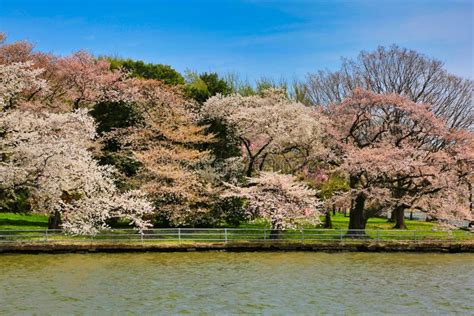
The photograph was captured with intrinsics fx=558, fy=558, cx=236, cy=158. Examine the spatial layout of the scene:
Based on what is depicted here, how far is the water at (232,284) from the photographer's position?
17234mm

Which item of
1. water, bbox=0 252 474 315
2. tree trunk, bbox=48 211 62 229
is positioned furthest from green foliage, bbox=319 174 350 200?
tree trunk, bbox=48 211 62 229

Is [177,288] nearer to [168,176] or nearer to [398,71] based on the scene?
[168,176]

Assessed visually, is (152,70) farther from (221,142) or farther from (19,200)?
(19,200)

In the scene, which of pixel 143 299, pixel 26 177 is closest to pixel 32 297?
pixel 143 299

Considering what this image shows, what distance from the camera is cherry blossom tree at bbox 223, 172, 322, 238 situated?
1347 inches

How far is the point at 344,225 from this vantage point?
153ft

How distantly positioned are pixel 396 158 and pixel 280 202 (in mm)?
8217

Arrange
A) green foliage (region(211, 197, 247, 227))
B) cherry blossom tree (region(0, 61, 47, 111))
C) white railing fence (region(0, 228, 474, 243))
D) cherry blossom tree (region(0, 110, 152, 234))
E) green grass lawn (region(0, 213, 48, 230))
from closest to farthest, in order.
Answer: cherry blossom tree (region(0, 110, 152, 234)) < white railing fence (region(0, 228, 474, 243)) < cherry blossom tree (region(0, 61, 47, 111)) < green grass lawn (region(0, 213, 48, 230)) < green foliage (region(211, 197, 247, 227))

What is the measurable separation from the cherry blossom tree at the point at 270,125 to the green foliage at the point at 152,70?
898cm

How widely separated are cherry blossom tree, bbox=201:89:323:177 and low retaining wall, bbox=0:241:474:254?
7988mm

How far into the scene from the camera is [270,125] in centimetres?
3822

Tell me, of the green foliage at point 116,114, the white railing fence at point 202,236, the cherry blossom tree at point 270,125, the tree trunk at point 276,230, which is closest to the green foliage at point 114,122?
the green foliage at point 116,114

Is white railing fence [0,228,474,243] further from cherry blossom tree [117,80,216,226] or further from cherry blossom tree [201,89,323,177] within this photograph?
cherry blossom tree [201,89,323,177]

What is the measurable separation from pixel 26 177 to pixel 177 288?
615 inches
